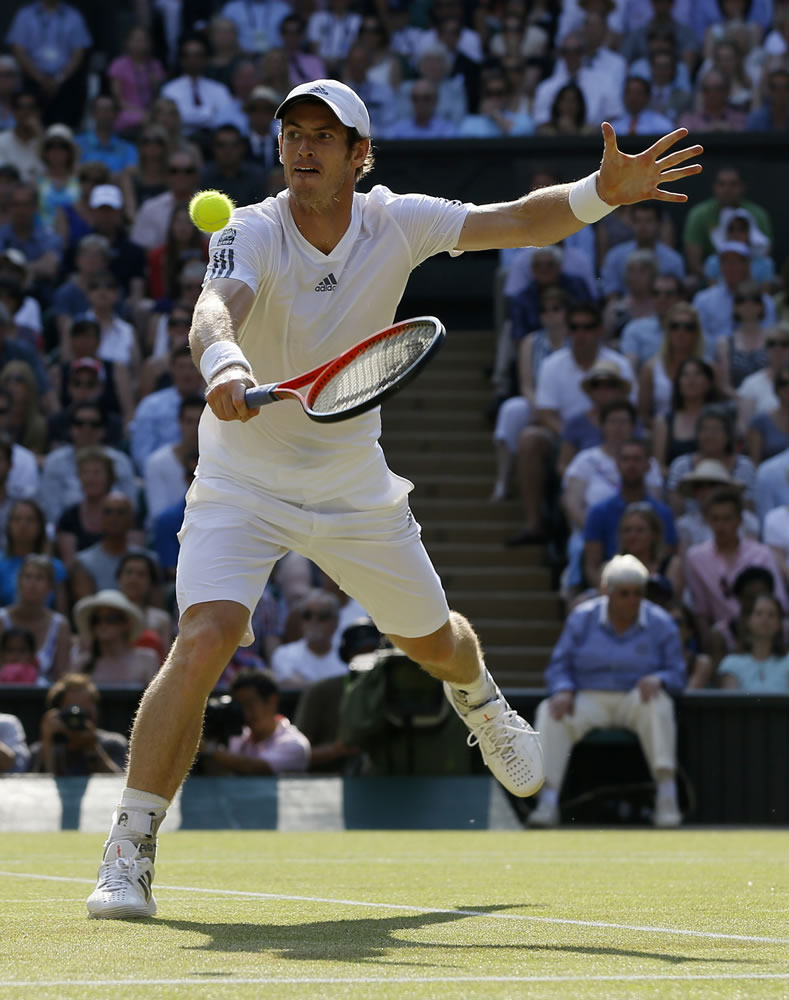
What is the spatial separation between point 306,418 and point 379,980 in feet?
7.43

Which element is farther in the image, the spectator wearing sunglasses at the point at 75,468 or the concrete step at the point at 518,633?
the concrete step at the point at 518,633

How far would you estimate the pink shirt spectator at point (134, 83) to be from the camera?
18609mm

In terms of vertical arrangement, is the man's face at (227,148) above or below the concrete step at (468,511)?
above

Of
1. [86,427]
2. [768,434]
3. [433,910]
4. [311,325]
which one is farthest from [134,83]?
[433,910]

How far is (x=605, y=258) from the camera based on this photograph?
15.9m

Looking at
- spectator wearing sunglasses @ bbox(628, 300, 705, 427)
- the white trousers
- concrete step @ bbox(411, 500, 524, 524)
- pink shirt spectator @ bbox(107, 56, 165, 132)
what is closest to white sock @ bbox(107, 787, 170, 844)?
the white trousers

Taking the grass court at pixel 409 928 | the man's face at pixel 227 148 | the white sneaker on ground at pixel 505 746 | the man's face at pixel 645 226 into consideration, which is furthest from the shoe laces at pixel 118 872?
the man's face at pixel 227 148

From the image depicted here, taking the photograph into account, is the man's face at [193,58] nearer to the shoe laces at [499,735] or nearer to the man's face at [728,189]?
the man's face at [728,189]

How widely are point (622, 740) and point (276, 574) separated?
3.15 metres

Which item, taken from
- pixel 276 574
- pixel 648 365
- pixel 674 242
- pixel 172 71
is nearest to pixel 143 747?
pixel 276 574

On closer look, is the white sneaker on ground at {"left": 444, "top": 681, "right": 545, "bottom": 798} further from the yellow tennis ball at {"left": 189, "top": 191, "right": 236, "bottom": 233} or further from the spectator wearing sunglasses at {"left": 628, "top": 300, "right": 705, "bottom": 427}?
the spectator wearing sunglasses at {"left": 628, "top": 300, "right": 705, "bottom": 427}

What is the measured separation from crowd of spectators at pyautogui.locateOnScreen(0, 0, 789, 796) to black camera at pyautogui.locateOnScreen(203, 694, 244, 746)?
0.36 ft

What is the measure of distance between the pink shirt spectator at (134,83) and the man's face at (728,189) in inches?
232

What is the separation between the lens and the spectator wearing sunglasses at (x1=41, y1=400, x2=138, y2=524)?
13875 mm
